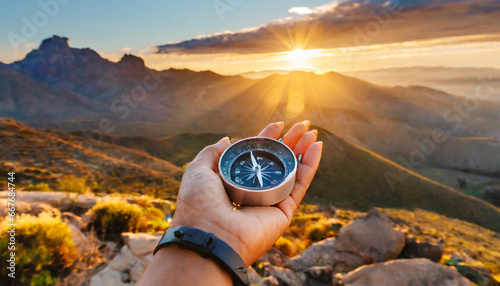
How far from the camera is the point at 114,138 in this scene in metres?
57.0

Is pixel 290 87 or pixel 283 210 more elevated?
pixel 290 87

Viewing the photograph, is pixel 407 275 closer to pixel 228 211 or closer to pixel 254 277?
pixel 254 277

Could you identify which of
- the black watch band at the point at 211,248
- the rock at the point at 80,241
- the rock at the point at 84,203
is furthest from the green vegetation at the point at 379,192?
the black watch band at the point at 211,248

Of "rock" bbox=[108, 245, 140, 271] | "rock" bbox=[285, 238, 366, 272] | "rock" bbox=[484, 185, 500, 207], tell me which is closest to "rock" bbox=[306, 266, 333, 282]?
"rock" bbox=[285, 238, 366, 272]

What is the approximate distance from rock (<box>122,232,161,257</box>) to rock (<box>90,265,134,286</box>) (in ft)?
1.48

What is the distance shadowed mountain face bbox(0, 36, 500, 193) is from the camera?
88750 millimetres

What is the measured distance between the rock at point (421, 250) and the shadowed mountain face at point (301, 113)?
7398 cm

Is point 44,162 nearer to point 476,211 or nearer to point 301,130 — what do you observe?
point 301,130

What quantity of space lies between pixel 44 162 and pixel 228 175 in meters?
18.7

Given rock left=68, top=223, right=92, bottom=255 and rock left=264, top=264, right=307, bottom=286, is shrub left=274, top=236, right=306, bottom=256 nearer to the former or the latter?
rock left=264, top=264, right=307, bottom=286

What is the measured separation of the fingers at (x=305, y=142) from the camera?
399 cm

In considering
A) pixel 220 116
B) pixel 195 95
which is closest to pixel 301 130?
pixel 220 116

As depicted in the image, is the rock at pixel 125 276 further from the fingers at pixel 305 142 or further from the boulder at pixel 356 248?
the boulder at pixel 356 248

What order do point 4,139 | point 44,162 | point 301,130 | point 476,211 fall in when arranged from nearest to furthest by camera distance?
point 301,130, point 44,162, point 4,139, point 476,211
